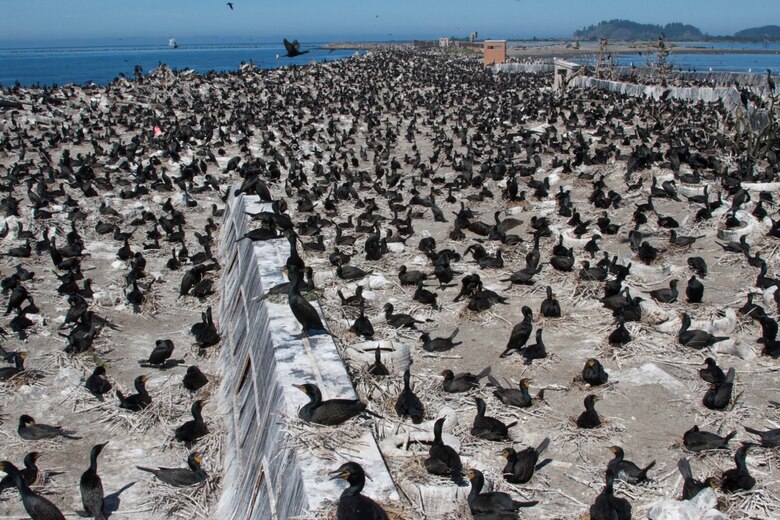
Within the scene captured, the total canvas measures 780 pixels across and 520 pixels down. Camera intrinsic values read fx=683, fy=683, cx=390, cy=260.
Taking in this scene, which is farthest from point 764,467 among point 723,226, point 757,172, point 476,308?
point 757,172

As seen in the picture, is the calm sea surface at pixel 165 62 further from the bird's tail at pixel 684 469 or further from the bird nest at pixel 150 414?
the bird's tail at pixel 684 469

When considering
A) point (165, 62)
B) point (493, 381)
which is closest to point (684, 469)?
point (493, 381)

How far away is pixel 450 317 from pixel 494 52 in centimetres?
5263

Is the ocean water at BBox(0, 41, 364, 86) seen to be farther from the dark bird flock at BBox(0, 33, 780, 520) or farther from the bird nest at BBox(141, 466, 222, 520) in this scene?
the bird nest at BBox(141, 466, 222, 520)

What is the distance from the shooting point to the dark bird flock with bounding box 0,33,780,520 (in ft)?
21.9

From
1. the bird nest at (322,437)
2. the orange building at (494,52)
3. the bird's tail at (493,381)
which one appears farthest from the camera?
the orange building at (494,52)

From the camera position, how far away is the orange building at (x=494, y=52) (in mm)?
58781

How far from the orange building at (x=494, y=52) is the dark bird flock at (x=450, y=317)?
38.5m

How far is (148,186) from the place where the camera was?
19.1m

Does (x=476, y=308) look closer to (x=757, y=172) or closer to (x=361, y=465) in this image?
(x=361, y=465)

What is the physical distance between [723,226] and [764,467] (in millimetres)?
7206

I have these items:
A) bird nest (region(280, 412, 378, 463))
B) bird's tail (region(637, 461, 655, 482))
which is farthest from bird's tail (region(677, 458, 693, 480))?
bird nest (region(280, 412, 378, 463))

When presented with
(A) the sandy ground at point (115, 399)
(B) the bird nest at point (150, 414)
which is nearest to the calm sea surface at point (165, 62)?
(A) the sandy ground at point (115, 399)

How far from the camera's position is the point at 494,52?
194 ft
